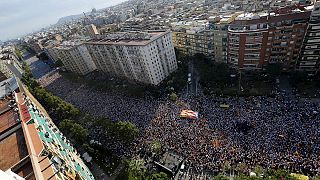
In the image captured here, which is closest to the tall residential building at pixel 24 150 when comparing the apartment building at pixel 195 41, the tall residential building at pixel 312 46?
the apartment building at pixel 195 41

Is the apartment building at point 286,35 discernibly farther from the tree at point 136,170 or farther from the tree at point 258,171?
the tree at point 136,170

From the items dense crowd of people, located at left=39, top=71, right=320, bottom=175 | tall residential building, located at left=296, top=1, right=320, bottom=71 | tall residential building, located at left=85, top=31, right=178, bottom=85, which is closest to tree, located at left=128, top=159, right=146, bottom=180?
dense crowd of people, located at left=39, top=71, right=320, bottom=175

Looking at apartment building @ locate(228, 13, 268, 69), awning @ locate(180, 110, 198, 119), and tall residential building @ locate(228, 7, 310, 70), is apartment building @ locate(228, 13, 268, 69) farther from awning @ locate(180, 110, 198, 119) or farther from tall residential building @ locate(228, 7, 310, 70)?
awning @ locate(180, 110, 198, 119)

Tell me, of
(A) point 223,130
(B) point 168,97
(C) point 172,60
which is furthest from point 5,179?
(C) point 172,60

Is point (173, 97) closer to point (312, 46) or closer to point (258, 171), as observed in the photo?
point (258, 171)

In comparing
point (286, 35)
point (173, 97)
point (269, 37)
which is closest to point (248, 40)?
point (269, 37)

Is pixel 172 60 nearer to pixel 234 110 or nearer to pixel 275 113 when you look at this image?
pixel 234 110
